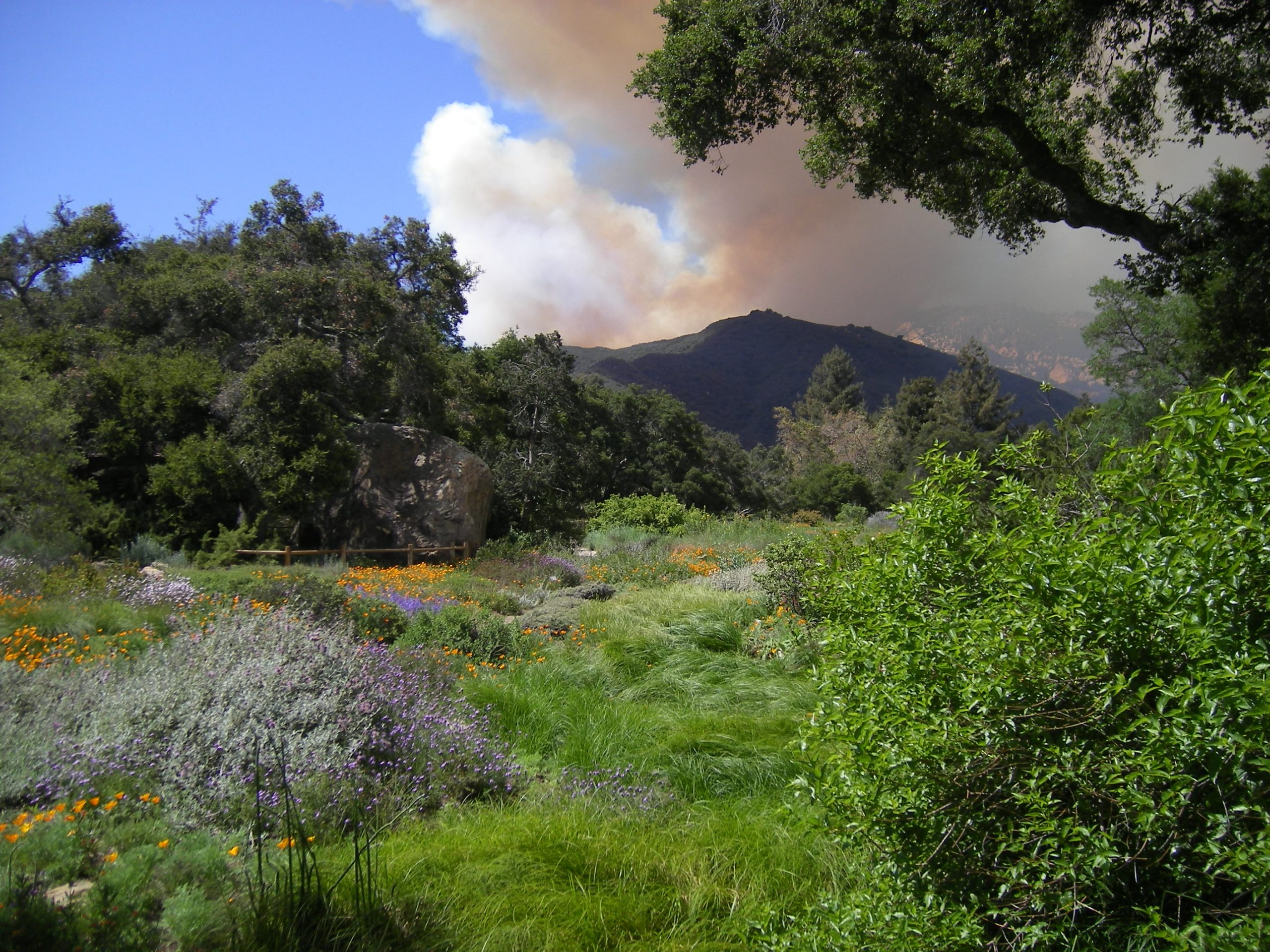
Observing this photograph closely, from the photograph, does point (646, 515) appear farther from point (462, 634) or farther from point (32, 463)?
point (462, 634)

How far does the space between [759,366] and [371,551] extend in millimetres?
98912

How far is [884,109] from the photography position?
885 cm

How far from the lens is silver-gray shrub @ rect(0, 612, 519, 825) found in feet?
10.8

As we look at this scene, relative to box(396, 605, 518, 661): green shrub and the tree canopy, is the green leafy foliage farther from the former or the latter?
the tree canopy

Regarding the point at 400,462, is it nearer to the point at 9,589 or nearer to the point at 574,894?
the point at 9,589

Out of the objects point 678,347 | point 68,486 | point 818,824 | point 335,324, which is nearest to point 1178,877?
point 818,824

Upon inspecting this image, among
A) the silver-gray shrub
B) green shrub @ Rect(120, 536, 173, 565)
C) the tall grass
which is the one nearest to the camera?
the silver-gray shrub

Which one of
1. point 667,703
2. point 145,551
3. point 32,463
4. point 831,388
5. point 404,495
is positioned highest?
point 831,388

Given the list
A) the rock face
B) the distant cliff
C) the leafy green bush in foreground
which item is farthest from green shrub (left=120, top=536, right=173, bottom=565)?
the distant cliff

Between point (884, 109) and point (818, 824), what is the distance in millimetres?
8934

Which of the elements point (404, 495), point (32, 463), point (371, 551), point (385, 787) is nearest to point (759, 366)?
point (404, 495)

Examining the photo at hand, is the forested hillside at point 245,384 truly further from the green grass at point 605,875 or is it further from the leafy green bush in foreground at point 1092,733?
the leafy green bush in foreground at point 1092,733

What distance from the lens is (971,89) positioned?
8023mm

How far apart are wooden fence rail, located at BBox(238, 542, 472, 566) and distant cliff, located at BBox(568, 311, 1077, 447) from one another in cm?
6377
